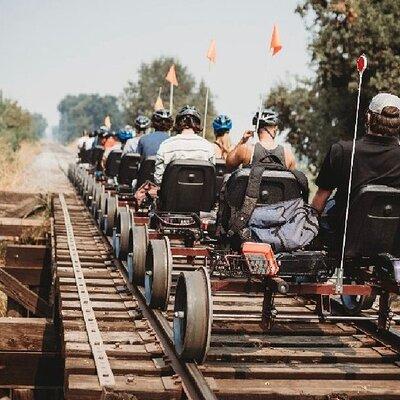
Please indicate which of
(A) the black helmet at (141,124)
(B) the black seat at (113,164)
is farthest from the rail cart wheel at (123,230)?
(B) the black seat at (113,164)

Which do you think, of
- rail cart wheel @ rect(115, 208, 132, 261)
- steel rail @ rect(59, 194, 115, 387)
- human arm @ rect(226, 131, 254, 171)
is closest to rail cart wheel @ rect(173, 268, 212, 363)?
steel rail @ rect(59, 194, 115, 387)

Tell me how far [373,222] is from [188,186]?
3.04 metres

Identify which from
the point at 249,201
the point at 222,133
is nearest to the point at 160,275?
the point at 249,201

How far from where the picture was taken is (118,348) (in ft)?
15.2

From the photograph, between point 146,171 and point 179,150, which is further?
point 146,171

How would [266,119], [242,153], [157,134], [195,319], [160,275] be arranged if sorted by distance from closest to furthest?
[195,319]
[160,275]
[266,119]
[242,153]
[157,134]

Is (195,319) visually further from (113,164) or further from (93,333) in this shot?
(113,164)

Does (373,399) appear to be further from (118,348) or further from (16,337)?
(16,337)

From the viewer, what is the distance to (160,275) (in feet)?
18.5

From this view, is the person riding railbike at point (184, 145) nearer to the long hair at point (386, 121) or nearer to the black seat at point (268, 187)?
the black seat at point (268, 187)

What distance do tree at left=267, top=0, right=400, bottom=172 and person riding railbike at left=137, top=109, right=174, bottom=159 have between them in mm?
18983

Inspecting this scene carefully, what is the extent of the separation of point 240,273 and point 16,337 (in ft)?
6.48

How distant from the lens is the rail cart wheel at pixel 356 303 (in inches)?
231

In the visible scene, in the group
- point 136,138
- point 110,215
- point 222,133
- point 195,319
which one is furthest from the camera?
point 136,138
